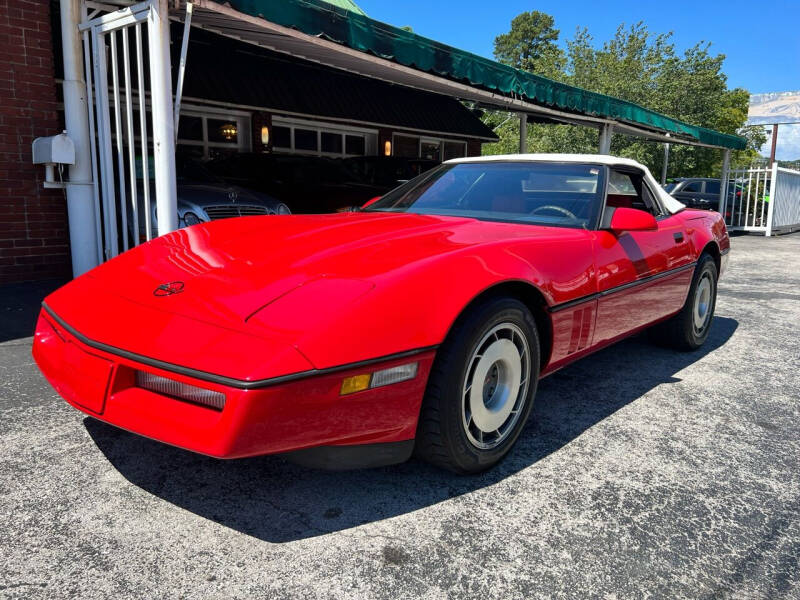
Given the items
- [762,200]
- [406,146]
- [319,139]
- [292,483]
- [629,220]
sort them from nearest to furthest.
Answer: [292,483] < [629,220] < [319,139] < [762,200] < [406,146]

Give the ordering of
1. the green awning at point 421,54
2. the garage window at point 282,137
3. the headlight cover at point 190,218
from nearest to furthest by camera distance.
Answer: the green awning at point 421,54, the headlight cover at point 190,218, the garage window at point 282,137

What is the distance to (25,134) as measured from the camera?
18.7 feet

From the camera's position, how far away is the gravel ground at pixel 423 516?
1.74m

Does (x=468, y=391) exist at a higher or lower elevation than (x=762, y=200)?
lower

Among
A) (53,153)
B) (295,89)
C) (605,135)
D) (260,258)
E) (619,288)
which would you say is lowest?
(619,288)

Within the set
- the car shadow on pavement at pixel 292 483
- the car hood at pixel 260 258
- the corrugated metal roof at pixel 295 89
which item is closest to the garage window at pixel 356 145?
the corrugated metal roof at pixel 295 89

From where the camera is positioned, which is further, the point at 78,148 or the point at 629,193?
the point at 78,148

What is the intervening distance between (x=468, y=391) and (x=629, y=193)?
218cm

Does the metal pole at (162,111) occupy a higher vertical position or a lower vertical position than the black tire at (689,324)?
higher

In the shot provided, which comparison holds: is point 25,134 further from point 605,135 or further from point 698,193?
point 698,193

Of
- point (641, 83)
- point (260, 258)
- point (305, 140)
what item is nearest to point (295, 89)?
point (305, 140)

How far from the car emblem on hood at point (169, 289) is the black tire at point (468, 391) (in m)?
0.97

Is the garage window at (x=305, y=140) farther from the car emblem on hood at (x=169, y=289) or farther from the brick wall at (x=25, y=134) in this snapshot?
the car emblem on hood at (x=169, y=289)

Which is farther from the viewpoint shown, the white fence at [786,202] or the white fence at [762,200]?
the white fence at [786,202]
